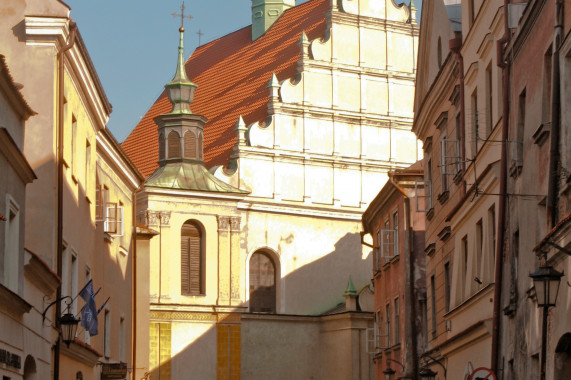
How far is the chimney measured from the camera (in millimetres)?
52794

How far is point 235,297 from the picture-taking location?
41.9 metres

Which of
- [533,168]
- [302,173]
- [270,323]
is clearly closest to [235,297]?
[270,323]

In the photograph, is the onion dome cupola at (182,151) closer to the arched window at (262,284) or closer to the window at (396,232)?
the arched window at (262,284)

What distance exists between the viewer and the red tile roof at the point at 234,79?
46.0 metres

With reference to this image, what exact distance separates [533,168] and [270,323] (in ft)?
98.8

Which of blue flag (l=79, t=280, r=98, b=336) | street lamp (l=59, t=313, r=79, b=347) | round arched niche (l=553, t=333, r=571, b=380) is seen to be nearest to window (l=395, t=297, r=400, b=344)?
blue flag (l=79, t=280, r=98, b=336)

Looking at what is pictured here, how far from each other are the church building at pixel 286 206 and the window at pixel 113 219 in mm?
14838

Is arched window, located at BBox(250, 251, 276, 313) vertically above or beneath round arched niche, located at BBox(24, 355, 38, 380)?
above

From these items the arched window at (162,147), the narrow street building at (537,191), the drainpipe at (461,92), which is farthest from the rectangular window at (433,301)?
the arched window at (162,147)

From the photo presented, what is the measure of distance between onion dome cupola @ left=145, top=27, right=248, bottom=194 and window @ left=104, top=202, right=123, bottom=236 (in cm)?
1584

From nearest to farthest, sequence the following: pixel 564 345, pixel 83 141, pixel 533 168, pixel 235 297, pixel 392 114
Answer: pixel 564 345 → pixel 533 168 → pixel 83 141 → pixel 235 297 → pixel 392 114

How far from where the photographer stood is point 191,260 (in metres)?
41.8

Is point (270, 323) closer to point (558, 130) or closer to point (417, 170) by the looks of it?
point (417, 170)

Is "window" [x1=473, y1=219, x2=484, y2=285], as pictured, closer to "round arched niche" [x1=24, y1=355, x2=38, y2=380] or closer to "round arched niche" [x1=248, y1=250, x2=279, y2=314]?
"round arched niche" [x1=24, y1=355, x2=38, y2=380]
